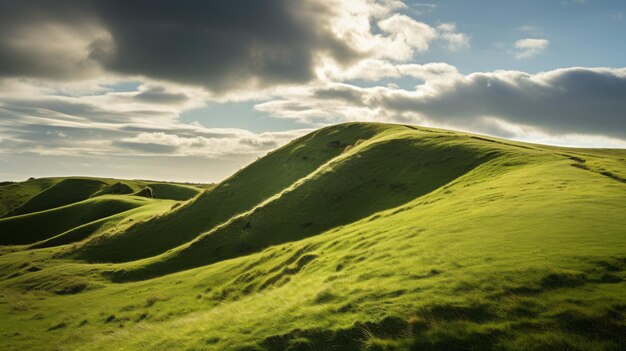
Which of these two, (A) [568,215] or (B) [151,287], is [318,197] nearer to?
(B) [151,287]

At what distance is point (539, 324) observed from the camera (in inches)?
528

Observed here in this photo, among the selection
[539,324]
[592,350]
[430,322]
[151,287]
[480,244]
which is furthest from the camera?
[151,287]

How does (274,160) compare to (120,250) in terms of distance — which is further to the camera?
(274,160)

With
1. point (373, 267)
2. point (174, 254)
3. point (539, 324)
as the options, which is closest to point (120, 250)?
point (174, 254)

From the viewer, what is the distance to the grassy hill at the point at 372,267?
48.6 feet

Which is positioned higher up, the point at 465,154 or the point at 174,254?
the point at 465,154

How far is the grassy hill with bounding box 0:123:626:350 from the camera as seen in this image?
14820mm

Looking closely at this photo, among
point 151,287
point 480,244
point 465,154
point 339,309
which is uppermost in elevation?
point 465,154

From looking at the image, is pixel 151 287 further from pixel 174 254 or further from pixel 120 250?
pixel 120 250

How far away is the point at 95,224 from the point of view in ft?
304

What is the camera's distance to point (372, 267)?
22734mm

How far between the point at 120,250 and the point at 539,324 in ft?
215

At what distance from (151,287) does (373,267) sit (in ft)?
100

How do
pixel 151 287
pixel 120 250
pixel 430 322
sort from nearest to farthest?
pixel 430 322 < pixel 151 287 < pixel 120 250
